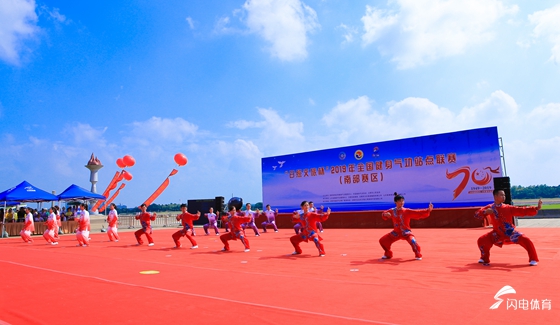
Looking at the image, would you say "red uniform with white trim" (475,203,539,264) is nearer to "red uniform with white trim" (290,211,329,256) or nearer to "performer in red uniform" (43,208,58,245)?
"red uniform with white trim" (290,211,329,256)

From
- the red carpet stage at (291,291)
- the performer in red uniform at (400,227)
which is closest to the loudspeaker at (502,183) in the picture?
the red carpet stage at (291,291)

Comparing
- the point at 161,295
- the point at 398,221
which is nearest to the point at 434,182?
the point at 398,221

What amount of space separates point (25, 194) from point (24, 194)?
0.05 m

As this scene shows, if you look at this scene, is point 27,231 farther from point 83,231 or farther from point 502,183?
point 502,183

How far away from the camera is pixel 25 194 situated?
1872 centimetres

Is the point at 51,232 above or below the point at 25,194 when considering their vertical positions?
below

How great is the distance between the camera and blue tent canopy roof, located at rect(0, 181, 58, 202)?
18.1 m

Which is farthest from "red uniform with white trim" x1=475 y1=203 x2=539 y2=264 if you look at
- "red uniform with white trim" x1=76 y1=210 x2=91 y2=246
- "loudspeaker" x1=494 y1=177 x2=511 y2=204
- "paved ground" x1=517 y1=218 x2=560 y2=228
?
"red uniform with white trim" x1=76 y1=210 x2=91 y2=246

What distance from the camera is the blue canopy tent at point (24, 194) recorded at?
59.3 ft

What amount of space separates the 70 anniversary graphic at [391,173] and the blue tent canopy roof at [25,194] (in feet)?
41.6

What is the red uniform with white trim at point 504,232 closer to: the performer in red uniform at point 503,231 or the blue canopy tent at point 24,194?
the performer in red uniform at point 503,231

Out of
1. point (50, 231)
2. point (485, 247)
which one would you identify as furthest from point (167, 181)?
point (485, 247)

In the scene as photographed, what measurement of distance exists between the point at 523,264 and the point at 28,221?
55.7 ft

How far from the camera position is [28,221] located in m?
15.1
